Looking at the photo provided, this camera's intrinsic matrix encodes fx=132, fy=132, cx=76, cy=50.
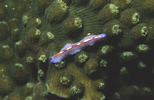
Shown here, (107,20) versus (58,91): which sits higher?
(107,20)

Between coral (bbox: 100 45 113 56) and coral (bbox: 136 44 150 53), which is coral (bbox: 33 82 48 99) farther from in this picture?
coral (bbox: 136 44 150 53)

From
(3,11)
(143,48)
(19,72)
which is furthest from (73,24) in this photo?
(3,11)

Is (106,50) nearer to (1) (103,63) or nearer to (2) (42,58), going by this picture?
(1) (103,63)

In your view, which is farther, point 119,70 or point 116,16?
point 119,70

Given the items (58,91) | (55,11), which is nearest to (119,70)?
(58,91)

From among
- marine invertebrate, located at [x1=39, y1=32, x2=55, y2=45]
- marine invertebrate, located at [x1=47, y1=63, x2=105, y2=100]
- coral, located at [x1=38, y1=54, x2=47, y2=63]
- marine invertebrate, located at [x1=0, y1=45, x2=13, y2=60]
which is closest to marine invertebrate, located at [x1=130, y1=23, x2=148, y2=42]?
marine invertebrate, located at [x1=47, y1=63, x2=105, y2=100]

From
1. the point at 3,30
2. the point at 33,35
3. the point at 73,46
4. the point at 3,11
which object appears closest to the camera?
the point at 73,46

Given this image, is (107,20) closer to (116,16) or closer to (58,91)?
(116,16)
